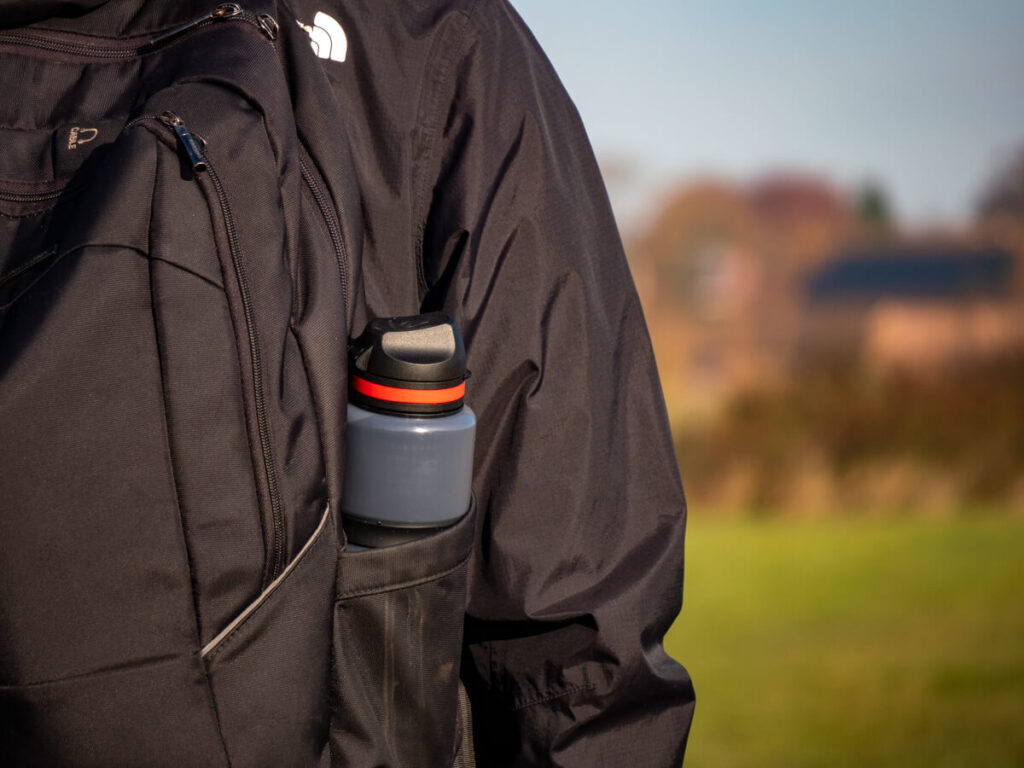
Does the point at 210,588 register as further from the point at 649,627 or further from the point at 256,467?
the point at 649,627

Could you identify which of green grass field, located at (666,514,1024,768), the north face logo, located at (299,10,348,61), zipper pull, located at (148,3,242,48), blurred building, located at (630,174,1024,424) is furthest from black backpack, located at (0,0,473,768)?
blurred building, located at (630,174,1024,424)

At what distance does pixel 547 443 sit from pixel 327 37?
21.2 inches

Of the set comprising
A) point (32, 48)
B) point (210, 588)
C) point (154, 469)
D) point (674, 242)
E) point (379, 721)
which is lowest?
Answer: point (674, 242)

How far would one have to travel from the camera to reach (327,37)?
3.90 ft

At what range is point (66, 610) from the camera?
88 cm

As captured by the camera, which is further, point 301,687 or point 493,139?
point 493,139

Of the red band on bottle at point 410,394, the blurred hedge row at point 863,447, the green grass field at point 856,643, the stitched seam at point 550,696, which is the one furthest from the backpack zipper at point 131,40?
the blurred hedge row at point 863,447

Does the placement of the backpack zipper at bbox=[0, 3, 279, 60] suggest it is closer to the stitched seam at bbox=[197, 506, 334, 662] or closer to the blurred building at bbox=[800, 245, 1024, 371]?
the stitched seam at bbox=[197, 506, 334, 662]

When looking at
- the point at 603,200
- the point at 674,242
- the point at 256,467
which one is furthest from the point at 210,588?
the point at 674,242

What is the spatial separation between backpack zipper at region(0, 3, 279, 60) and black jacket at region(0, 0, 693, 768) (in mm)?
99

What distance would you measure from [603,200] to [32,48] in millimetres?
646

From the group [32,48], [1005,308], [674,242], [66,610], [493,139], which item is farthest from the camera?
[674,242]

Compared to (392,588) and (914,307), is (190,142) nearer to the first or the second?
(392,588)

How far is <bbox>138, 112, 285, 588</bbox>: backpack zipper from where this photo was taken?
93cm
